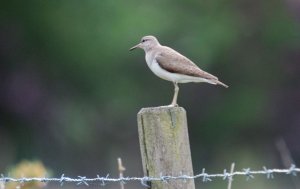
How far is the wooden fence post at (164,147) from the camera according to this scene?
697 cm

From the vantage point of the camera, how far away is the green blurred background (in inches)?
1062

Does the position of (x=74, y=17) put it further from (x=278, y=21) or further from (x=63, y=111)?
(x=278, y=21)

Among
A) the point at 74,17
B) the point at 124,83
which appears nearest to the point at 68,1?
the point at 74,17

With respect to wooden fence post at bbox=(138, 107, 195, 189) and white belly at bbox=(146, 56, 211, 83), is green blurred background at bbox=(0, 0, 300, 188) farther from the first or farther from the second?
wooden fence post at bbox=(138, 107, 195, 189)

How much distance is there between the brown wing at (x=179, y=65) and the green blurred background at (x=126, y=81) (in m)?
16.7

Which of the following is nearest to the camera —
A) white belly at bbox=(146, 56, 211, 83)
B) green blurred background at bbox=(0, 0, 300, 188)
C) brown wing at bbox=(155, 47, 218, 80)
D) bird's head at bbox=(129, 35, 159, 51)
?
brown wing at bbox=(155, 47, 218, 80)

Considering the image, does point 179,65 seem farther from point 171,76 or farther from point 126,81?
point 126,81

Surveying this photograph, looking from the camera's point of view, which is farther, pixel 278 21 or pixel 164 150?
pixel 278 21

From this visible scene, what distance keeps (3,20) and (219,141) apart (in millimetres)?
6339

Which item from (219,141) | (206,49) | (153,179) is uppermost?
(206,49)

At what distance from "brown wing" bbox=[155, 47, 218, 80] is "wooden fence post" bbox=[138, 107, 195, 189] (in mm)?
2229

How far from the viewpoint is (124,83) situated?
27.3 metres

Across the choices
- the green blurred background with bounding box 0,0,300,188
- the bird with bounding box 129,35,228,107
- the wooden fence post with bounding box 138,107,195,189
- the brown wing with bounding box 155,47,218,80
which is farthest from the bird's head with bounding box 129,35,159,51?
the green blurred background with bounding box 0,0,300,188

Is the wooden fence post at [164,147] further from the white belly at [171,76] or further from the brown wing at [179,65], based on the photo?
the white belly at [171,76]
